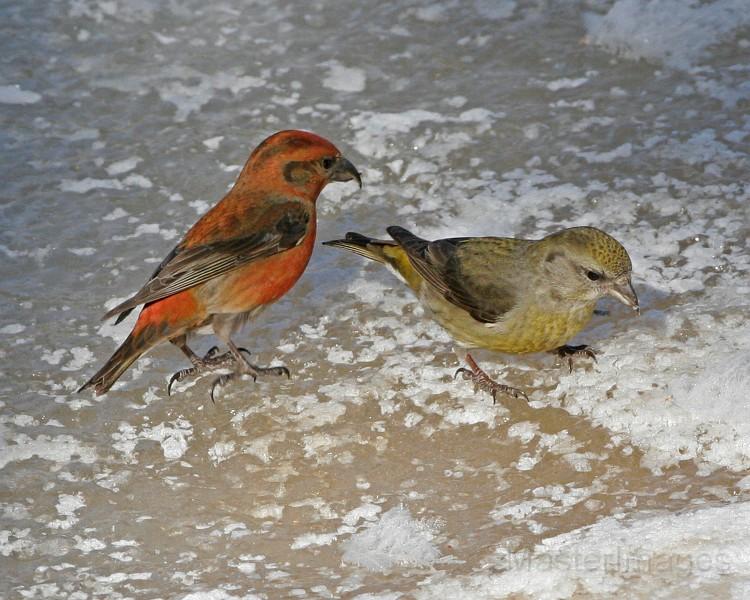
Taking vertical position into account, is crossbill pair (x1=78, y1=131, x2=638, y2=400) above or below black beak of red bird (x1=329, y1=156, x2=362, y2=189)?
below

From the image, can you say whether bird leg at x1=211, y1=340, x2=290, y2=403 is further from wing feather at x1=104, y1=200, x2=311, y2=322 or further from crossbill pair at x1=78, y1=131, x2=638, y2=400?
wing feather at x1=104, y1=200, x2=311, y2=322

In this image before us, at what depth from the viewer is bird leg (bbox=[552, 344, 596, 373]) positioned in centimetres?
504

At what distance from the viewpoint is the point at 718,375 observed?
185 inches

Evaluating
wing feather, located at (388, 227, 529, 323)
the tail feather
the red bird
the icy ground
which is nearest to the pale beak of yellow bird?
the icy ground

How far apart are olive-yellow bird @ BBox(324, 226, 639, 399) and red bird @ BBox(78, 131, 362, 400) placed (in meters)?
0.62

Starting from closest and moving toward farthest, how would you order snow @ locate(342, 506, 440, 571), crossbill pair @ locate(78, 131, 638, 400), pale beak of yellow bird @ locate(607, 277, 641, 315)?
snow @ locate(342, 506, 440, 571) < pale beak of yellow bird @ locate(607, 277, 641, 315) < crossbill pair @ locate(78, 131, 638, 400)

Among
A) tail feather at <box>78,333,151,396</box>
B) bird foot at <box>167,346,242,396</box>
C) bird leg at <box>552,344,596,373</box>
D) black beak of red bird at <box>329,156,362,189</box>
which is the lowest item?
bird foot at <box>167,346,242,396</box>

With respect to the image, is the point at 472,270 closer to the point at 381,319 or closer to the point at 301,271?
the point at 381,319

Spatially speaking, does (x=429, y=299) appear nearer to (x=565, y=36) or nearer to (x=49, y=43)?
(x=565, y=36)

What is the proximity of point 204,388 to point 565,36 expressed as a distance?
387 cm

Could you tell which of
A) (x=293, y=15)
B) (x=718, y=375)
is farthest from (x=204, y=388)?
(x=293, y=15)

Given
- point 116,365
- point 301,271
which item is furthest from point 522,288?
point 116,365

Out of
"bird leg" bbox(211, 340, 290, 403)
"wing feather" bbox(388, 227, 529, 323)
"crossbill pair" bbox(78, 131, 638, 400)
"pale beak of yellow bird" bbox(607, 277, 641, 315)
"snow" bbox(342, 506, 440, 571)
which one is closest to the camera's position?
"snow" bbox(342, 506, 440, 571)

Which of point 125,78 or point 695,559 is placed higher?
point 125,78
